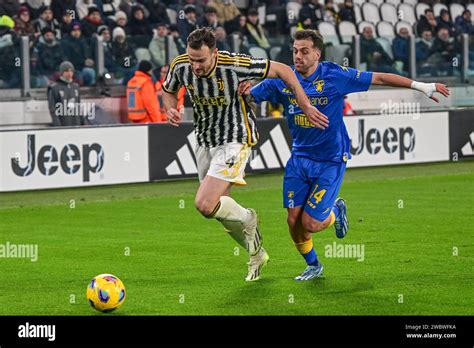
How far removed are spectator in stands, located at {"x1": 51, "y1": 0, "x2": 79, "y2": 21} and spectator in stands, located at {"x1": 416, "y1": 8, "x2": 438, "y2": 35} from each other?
9061mm

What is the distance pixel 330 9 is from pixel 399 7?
89.5 inches

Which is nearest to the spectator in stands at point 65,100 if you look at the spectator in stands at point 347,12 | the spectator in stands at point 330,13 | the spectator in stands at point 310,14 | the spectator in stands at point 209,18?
the spectator in stands at point 209,18

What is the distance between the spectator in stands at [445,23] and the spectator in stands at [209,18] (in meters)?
6.55

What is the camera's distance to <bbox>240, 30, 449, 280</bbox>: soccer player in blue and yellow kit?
34.4 ft

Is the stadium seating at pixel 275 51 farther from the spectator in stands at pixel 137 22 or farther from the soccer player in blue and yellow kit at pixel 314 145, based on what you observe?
the soccer player in blue and yellow kit at pixel 314 145

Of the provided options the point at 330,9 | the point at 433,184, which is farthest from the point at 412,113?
the point at 330,9

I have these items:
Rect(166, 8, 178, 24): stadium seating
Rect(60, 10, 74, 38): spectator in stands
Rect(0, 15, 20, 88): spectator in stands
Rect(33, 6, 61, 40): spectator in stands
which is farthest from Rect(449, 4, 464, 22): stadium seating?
Rect(0, 15, 20, 88): spectator in stands

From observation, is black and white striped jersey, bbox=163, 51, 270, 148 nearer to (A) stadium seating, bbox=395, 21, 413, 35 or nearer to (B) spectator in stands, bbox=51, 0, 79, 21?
(B) spectator in stands, bbox=51, 0, 79, 21

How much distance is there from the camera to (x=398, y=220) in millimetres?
14867

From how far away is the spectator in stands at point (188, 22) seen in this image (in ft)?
77.5

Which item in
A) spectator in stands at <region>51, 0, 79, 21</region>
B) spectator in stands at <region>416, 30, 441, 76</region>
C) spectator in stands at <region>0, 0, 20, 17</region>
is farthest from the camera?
spectator in stands at <region>416, 30, 441, 76</region>
